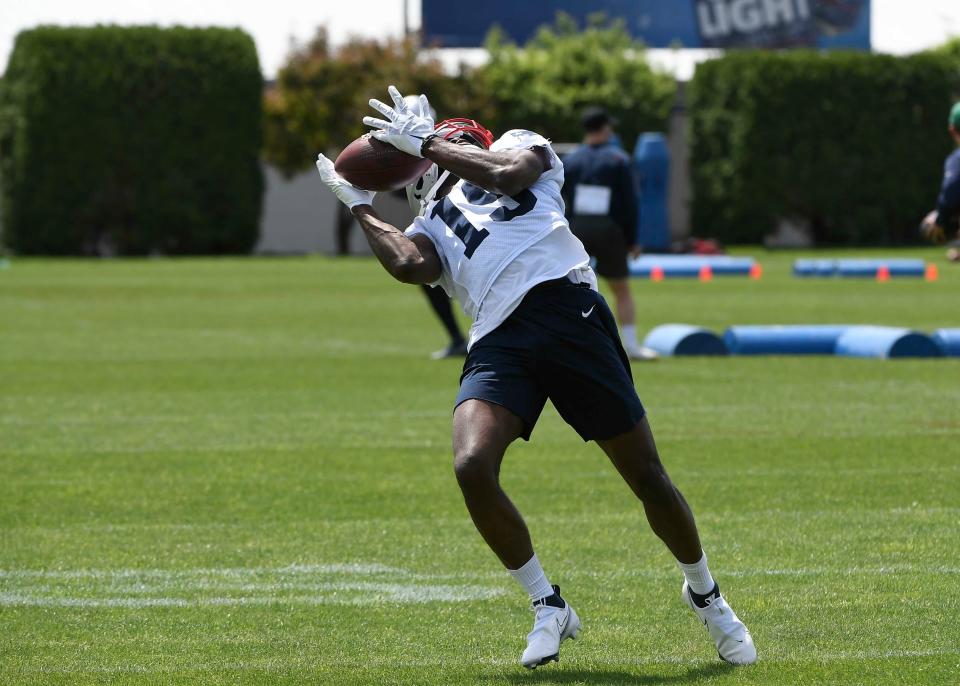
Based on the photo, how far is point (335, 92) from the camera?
52.0m

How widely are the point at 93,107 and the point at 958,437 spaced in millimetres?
41012

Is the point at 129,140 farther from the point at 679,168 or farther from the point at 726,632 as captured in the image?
the point at 726,632

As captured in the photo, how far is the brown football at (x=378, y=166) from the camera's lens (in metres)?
6.22

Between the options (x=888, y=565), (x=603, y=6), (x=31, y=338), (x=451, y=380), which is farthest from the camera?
(x=603, y=6)

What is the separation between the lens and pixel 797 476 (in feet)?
31.4

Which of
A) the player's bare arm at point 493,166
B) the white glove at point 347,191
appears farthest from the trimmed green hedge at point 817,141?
the player's bare arm at point 493,166

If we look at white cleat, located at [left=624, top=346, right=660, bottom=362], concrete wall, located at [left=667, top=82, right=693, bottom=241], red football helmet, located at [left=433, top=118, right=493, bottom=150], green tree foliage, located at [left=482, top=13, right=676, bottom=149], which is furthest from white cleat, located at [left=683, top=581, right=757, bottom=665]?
concrete wall, located at [left=667, top=82, right=693, bottom=241]

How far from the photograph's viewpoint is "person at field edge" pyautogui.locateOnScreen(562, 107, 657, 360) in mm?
16344

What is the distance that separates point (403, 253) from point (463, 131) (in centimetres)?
53

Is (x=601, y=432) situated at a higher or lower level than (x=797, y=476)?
higher

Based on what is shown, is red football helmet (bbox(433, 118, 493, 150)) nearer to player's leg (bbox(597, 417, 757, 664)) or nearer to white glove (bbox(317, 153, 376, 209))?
white glove (bbox(317, 153, 376, 209))

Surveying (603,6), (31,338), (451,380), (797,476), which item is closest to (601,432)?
(797,476)

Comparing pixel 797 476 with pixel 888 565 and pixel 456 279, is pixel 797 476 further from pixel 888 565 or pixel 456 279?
pixel 456 279

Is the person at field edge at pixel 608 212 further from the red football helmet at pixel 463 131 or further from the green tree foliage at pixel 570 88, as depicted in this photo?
the green tree foliage at pixel 570 88
